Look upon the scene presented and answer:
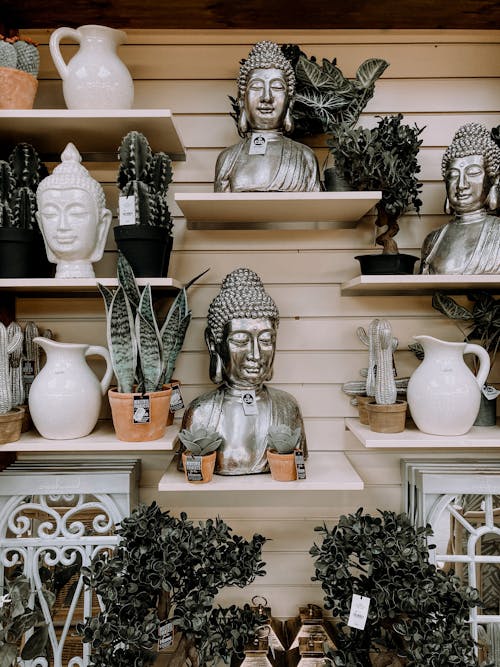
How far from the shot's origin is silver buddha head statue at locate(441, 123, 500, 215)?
5.70ft

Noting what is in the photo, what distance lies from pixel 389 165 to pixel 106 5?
1.15 m

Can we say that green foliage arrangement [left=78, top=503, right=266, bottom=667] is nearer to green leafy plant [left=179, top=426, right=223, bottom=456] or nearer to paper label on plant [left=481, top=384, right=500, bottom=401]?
green leafy plant [left=179, top=426, right=223, bottom=456]

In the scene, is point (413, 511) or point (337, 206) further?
point (413, 511)

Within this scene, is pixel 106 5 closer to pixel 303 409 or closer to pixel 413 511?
pixel 303 409

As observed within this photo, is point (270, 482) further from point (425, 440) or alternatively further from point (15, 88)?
point (15, 88)

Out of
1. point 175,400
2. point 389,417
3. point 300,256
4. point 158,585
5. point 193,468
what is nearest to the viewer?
point 158,585

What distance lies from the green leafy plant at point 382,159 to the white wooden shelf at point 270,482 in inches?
35.8

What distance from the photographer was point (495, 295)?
2.00 m

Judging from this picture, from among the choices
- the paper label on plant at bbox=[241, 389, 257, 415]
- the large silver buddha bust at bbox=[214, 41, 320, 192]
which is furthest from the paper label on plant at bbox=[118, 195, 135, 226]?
the paper label on plant at bbox=[241, 389, 257, 415]

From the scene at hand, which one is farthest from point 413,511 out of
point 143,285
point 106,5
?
point 106,5

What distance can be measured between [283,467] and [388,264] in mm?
753

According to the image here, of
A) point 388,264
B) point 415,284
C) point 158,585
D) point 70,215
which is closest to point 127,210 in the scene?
point 70,215

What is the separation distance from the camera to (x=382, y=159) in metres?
1.68

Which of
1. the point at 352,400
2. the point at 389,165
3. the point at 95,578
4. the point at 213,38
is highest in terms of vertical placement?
the point at 213,38
